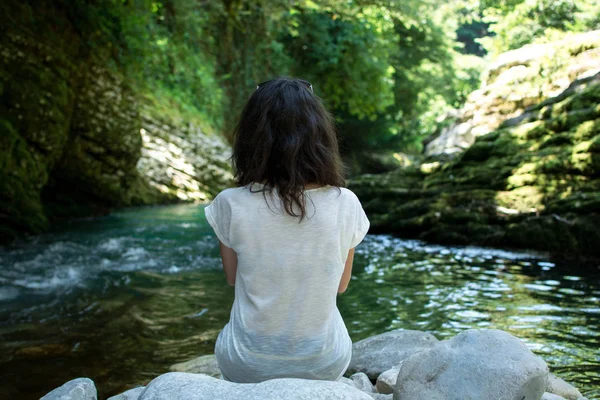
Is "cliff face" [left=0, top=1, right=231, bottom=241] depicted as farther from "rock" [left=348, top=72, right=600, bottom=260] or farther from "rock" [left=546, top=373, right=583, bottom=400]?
"rock" [left=546, top=373, right=583, bottom=400]

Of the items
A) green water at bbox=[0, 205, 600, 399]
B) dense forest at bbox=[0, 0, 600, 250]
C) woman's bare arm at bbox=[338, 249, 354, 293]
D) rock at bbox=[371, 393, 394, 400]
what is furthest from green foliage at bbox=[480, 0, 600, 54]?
woman's bare arm at bbox=[338, 249, 354, 293]

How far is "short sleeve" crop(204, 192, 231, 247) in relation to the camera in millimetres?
2328

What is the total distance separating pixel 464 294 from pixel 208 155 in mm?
12437

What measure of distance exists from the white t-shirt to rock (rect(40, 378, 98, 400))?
2.80 feet

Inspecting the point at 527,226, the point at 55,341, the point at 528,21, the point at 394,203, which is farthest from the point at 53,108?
the point at 528,21

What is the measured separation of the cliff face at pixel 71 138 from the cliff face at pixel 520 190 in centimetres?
525

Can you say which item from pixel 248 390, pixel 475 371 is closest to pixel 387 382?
pixel 475 371

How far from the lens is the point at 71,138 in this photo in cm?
1151

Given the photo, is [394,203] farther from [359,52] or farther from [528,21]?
[528,21]

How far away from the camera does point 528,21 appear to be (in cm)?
2423

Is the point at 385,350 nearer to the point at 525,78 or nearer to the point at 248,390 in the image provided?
the point at 248,390

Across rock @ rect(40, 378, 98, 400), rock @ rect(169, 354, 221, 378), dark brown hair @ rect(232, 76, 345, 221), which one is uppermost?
dark brown hair @ rect(232, 76, 345, 221)

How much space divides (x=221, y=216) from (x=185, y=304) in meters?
4.04

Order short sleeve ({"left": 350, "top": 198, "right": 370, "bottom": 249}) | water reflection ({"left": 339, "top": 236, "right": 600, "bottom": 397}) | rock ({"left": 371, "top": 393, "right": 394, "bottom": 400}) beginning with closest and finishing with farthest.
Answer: short sleeve ({"left": 350, "top": 198, "right": 370, "bottom": 249})
rock ({"left": 371, "top": 393, "right": 394, "bottom": 400})
water reflection ({"left": 339, "top": 236, "right": 600, "bottom": 397})
